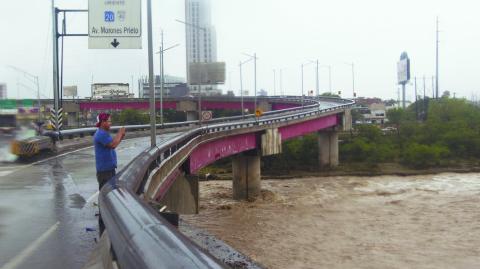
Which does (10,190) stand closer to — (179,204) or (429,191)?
(179,204)

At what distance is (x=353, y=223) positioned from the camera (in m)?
34.8

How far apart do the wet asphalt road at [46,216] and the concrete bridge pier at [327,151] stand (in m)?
51.2

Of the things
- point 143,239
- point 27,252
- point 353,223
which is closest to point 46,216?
point 27,252

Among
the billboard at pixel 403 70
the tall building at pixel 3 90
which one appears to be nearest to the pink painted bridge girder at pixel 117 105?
the tall building at pixel 3 90

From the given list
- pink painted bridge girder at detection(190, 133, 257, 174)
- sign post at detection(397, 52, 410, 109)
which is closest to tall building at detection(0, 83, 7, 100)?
pink painted bridge girder at detection(190, 133, 257, 174)

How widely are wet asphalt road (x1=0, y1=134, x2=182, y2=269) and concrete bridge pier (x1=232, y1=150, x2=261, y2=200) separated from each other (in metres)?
27.5

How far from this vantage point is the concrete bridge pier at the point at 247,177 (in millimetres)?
47469

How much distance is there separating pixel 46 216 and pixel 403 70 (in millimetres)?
152435

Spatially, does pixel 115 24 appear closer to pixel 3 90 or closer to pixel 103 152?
pixel 103 152

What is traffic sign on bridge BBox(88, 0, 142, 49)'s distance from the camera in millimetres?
23172

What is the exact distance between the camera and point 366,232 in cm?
3148

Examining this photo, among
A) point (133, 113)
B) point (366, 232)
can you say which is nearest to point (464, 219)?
point (366, 232)

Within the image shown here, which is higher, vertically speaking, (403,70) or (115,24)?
(403,70)

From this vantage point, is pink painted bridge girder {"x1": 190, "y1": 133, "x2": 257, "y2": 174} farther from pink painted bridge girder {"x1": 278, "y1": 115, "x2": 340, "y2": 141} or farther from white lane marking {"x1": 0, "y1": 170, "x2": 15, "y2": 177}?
white lane marking {"x1": 0, "y1": 170, "x2": 15, "y2": 177}
